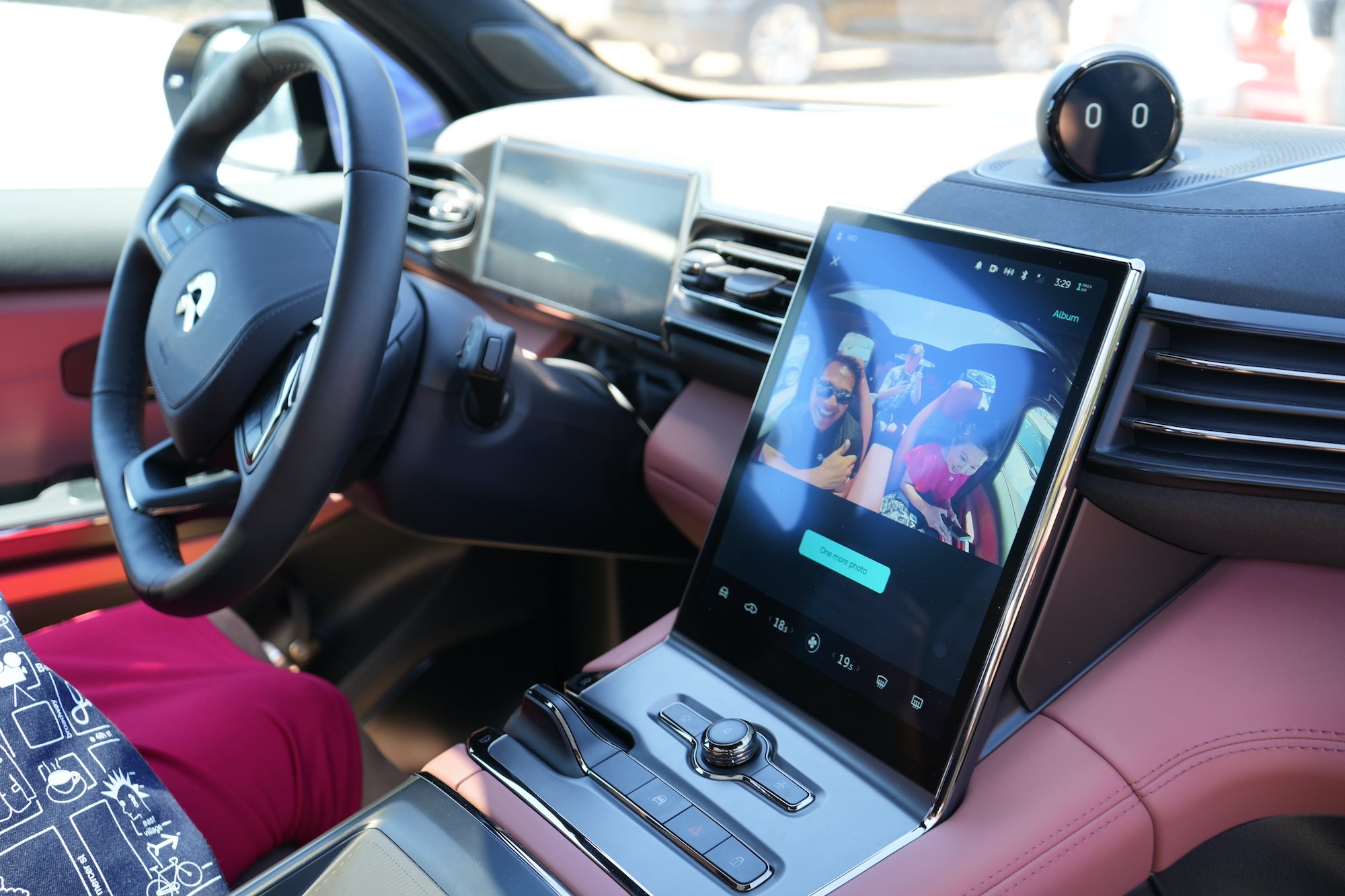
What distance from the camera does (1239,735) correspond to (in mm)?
889

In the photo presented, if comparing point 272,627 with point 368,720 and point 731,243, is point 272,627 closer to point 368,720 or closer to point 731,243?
point 368,720

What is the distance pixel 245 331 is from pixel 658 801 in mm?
563

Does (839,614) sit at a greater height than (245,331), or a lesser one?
lesser

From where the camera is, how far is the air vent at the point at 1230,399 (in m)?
0.83

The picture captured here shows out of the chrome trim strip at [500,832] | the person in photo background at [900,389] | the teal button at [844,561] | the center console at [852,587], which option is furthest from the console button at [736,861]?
the person in photo background at [900,389]

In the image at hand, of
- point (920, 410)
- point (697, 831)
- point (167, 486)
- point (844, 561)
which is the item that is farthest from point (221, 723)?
point (920, 410)

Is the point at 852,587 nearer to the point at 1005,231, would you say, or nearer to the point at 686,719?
the point at 686,719

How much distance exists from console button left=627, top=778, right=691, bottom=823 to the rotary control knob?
0.14 feet

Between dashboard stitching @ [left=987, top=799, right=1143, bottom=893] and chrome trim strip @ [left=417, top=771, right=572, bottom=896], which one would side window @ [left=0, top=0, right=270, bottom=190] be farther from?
dashboard stitching @ [left=987, top=799, right=1143, bottom=893]

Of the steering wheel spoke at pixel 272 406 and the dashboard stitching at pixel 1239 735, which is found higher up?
the steering wheel spoke at pixel 272 406

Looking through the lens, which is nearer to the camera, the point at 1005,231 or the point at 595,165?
the point at 1005,231

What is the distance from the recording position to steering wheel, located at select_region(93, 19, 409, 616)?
2.86 ft

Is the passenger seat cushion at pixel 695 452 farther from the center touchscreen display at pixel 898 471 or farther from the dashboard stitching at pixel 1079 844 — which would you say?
the dashboard stitching at pixel 1079 844

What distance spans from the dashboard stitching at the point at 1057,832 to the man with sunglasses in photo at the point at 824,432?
1.06 ft
